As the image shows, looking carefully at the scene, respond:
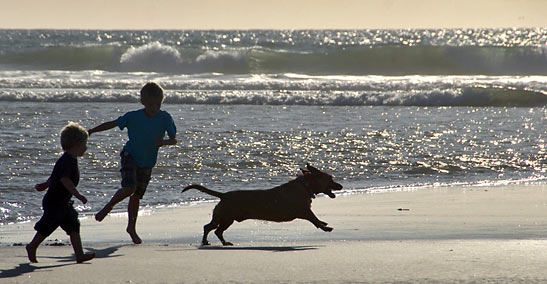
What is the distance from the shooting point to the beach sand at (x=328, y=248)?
3766 millimetres

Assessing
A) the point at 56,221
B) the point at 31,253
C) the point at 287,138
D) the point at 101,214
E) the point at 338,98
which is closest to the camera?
the point at 31,253

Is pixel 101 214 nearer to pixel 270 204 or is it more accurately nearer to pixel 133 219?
pixel 133 219

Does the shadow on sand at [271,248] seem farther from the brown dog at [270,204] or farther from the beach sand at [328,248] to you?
the brown dog at [270,204]

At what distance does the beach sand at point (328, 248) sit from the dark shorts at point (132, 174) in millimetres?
382

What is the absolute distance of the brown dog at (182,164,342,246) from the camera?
5.29 meters

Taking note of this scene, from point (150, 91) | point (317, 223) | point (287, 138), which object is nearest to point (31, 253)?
point (150, 91)

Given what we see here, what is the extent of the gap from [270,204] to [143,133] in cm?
103

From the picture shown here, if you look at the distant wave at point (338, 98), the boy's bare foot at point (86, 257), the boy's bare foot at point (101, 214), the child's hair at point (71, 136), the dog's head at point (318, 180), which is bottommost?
the boy's bare foot at point (86, 257)

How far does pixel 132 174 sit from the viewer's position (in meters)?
5.48

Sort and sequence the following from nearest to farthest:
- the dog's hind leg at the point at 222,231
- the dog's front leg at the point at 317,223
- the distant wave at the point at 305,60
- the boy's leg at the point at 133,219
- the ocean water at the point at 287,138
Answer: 1. the dog's hind leg at the point at 222,231
2. the boy's leg at the point at 133,219
3. the dog's front leg at the point at 317,223
4. the ocean water at the point at 287,138
5. the distant wave at the point at 305,60

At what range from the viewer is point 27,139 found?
451 inches

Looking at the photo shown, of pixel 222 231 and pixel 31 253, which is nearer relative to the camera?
pixel 31 253

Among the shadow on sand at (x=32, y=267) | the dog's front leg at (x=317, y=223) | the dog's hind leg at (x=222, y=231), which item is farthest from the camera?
the dog's front leg at (x=317, y=223)

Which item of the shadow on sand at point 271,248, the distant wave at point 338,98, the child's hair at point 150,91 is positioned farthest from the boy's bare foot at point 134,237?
the distant wave at point 338,98
